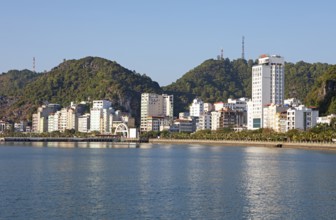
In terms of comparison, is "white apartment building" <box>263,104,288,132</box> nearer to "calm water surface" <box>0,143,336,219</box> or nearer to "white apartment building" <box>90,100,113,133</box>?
"white apartment building" <box>90,100,113,133</box>

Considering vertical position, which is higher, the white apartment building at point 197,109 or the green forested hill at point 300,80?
the green forested hill at point 300,80

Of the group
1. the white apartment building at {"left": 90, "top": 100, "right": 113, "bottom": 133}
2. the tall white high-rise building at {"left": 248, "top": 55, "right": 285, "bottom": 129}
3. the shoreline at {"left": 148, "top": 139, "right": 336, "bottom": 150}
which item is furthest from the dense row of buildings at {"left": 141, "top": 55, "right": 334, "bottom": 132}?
the shoreline at {"left": 148, "top": 139, "right": 336, "bottom": 150}

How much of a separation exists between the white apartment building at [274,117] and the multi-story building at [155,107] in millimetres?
41716

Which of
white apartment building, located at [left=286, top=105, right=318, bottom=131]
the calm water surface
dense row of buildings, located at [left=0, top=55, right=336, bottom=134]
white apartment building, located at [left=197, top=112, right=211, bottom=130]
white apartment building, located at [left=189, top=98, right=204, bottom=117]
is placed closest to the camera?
the calm water surface

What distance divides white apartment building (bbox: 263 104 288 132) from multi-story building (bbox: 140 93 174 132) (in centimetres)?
4172

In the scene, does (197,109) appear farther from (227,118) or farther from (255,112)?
(255,112)

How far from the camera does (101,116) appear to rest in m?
182

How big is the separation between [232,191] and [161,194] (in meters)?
4.62

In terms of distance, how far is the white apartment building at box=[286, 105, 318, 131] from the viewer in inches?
4953

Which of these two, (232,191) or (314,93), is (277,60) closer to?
(314,93)

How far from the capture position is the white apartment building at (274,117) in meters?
131

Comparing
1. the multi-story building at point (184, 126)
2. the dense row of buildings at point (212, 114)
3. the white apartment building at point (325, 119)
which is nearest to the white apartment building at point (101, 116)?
the dense row of buildings at point (212, 114)

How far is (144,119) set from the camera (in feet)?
599

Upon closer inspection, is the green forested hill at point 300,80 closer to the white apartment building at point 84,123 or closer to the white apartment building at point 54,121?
the white apartment building at point 84,123
